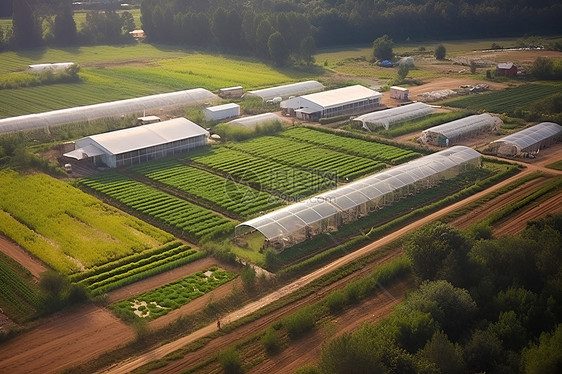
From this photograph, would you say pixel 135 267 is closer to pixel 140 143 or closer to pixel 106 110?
pixel 140 143

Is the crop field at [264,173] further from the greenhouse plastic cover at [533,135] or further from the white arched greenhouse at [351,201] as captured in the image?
the greenhouse plastic cover at [533,135]

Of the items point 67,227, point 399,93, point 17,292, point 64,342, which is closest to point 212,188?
point 67,227

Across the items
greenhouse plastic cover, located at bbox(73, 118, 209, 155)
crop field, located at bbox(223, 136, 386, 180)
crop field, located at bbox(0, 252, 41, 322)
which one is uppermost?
greenhouse plastic cover, located at bbox(73, 118, 209, 155)

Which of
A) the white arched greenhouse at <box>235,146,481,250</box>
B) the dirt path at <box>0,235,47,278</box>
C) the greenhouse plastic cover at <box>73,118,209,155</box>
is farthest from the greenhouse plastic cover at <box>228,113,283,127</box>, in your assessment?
the dirt path at <box>0,235,47,278</box>

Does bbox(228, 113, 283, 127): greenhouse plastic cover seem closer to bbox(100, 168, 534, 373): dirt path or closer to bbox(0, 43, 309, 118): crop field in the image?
bbox(0, 43, 309, 118): crop field

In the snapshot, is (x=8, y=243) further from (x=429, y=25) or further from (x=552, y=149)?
(x=429, y=25)

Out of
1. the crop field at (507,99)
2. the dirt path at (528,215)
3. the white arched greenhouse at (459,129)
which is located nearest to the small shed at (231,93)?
the crop field at (507,99)
